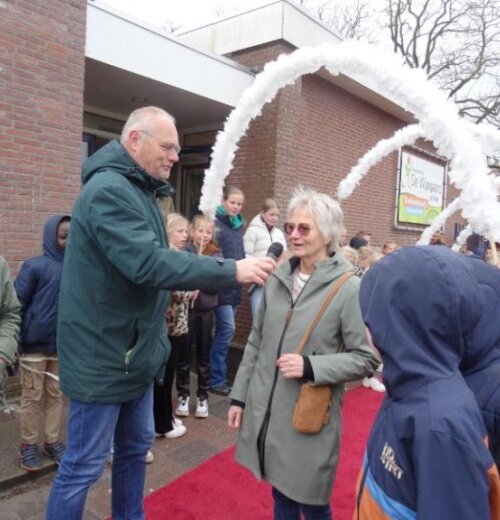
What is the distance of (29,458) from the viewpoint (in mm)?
3338

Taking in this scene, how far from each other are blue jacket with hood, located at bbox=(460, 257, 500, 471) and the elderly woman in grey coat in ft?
2.83

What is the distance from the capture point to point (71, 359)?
6.95 ft

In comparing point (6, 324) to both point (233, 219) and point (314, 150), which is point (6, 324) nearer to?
point (233, 219)

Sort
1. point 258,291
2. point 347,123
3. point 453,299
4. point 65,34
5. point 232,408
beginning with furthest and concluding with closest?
point 347,123
point 258,291
point 65,34
point 232,408
point 453,299

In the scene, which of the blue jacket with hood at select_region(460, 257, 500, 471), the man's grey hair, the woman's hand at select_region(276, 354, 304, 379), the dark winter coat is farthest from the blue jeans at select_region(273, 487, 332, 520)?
the dark winter coat

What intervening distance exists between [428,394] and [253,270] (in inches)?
41.2

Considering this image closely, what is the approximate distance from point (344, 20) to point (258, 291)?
1985 cm

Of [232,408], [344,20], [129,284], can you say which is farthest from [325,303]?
[344,20]

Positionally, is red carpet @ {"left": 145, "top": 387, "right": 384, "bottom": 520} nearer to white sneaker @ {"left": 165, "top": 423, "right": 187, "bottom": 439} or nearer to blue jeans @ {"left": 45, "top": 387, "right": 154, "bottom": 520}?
white sneaker @ {"left": 165, "top": 423, "right": 187, "bottom": 439}

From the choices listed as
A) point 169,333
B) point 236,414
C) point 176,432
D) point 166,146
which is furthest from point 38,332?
point 166,146

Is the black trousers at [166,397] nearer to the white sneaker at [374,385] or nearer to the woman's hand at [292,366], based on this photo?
the woman's hand at [292,366]

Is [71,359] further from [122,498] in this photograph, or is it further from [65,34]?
[65,34]

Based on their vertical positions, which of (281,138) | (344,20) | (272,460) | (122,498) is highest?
(344,20)

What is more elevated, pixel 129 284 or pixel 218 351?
pixel 129 284
